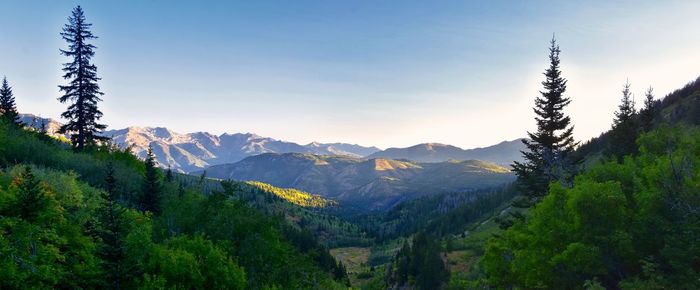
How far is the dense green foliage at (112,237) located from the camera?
25031 mm

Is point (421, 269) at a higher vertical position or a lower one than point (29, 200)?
lower

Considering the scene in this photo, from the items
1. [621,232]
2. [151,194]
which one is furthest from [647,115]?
[151,194]

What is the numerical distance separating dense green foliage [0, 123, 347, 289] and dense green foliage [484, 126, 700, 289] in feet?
64.6

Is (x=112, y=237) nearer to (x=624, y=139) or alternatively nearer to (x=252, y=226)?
(x=252, y=226)

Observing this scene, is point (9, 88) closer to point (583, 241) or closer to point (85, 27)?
point (85, 27)

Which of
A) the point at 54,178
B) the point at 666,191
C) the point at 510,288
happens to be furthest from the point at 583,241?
the point at 54,178

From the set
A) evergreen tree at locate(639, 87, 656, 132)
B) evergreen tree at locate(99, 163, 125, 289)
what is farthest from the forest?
evergreen tree at locate(639, 87, 656, 132)

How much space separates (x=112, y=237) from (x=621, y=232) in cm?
3228

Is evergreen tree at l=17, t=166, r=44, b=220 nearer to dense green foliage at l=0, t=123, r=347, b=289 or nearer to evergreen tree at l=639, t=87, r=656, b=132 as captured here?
dense green foliage at l=0, t=123, r=347, b=289

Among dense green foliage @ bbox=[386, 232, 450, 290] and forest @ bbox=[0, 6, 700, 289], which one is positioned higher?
forest @ bbox=[0, 6, 700, 289]

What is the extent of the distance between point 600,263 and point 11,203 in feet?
129

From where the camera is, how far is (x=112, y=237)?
2555 cm

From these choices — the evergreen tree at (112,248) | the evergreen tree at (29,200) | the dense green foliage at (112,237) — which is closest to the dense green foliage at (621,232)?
the dense green foliage at (112,237)

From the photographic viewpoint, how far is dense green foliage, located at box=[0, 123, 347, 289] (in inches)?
985
